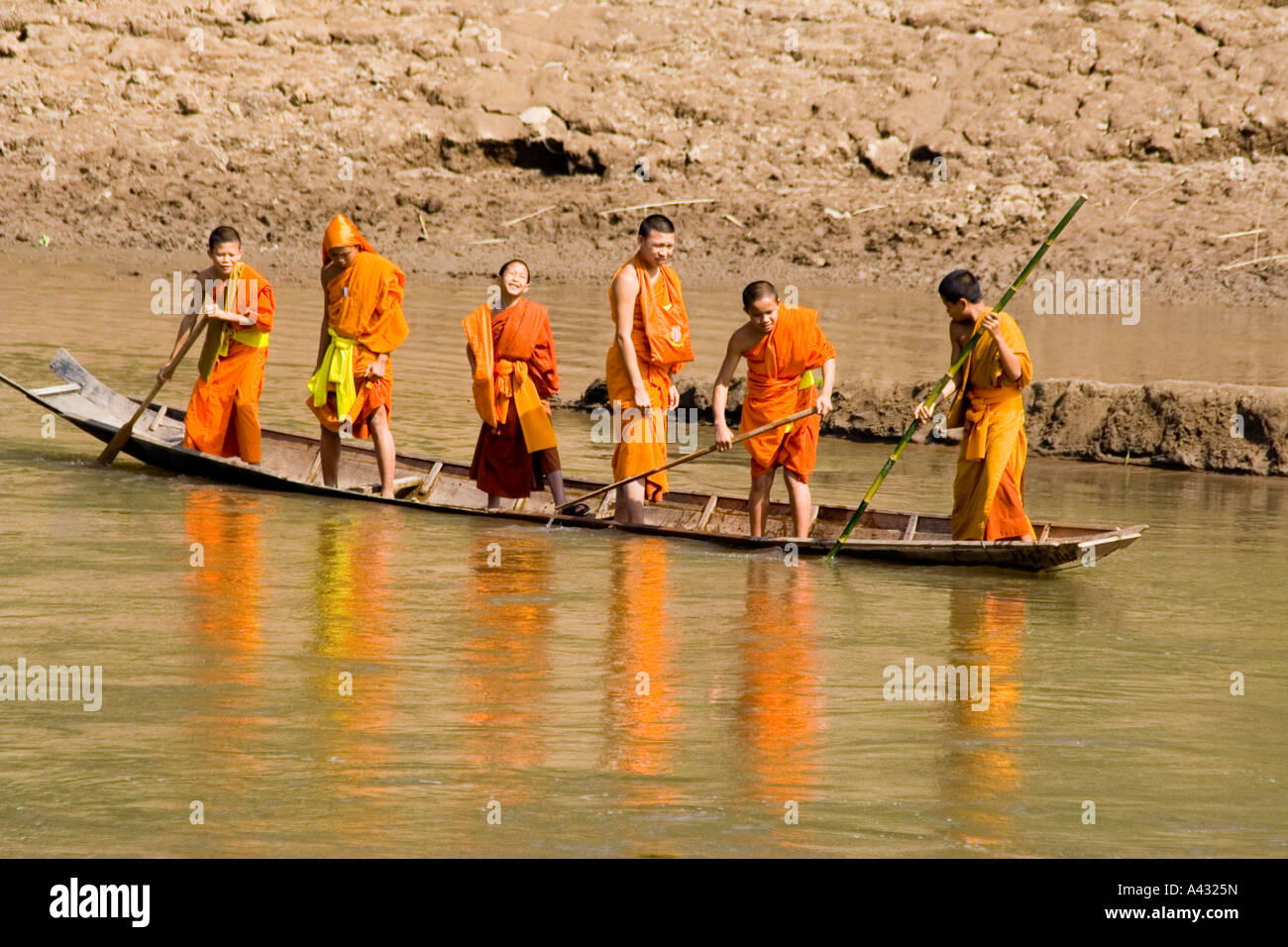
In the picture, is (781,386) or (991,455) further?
(781,386)

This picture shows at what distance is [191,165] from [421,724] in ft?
56.8

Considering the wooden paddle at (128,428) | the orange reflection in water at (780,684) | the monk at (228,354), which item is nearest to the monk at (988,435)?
the orange reflection in water at (780,684)

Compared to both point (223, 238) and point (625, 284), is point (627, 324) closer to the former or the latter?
point (625, 284)

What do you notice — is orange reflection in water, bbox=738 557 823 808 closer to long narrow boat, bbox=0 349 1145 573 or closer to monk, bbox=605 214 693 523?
long narrow boat, bbox=0 349 1145 573

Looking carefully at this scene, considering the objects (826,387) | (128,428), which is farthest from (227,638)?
(128,428)

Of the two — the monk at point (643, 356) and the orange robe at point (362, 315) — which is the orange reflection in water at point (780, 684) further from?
the orange robe at point (362, 315)

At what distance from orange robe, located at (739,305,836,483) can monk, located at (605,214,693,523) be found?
475 mm

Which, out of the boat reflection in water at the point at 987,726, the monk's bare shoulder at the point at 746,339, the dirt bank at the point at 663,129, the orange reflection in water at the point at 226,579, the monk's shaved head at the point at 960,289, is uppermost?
the dirt bank at the point at 663,129

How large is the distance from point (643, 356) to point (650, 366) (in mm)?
66

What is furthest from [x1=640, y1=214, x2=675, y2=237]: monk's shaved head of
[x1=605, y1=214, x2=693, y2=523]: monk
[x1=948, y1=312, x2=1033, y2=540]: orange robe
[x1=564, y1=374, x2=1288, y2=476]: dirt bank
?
[x1=564, y1=374, x2=1288, y2=476]: dirt bank

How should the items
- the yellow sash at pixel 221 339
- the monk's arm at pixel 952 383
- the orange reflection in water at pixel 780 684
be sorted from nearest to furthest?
the orange reflection in water at pixel 780 684
the monk's arm at pixel 952 383
the yellow sash at pixel 221 339

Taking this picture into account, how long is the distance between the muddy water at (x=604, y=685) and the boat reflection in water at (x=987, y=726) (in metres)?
0.02

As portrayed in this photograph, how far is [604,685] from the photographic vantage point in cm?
631

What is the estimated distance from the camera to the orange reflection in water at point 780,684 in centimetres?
538
